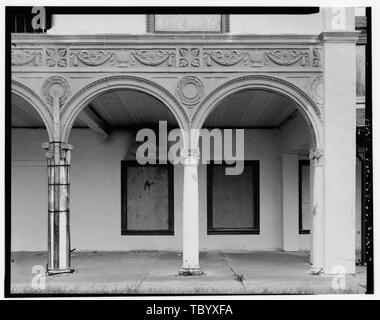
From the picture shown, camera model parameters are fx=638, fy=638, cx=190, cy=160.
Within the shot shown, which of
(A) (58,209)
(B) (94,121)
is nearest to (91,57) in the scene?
(A) (58,209)

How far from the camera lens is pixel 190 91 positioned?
39.7ft

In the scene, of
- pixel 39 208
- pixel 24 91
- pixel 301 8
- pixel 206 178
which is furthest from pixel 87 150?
pixel 301 8

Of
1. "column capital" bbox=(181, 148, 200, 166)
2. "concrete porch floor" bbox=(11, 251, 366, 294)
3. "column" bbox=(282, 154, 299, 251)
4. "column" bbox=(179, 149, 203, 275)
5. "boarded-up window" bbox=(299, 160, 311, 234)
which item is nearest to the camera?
"concrete porch floor" bbox=(11, 251, 366, 294)

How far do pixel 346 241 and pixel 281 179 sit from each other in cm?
502

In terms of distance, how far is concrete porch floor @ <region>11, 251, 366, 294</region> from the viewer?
35.6 ft

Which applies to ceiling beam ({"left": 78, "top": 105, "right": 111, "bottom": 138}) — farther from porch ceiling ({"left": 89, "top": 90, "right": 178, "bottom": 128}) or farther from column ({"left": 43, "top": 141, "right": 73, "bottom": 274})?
column ({"left": 43, "top": 141, "right": 73, "bottom": 274})

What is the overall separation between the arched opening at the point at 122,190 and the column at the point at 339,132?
5525 millimetres

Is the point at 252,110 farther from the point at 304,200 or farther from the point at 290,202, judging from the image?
the point at 304,200

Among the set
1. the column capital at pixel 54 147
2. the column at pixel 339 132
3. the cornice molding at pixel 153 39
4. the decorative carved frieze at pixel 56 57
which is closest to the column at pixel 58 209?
the column capital at pixel 54 147

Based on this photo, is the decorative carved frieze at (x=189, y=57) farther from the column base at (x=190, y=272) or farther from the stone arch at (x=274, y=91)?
the column base at (x=190, y=272)

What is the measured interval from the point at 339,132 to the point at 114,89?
4.31 meters

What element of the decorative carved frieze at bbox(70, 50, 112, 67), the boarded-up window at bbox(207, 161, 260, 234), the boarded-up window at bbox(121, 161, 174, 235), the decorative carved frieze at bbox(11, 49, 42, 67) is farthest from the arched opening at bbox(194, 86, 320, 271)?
the decorative carved frieze at bbox(11, 49, 42, 67)

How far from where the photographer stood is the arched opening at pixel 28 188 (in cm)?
1658

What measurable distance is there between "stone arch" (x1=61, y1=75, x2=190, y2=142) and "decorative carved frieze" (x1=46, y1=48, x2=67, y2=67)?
65cm
